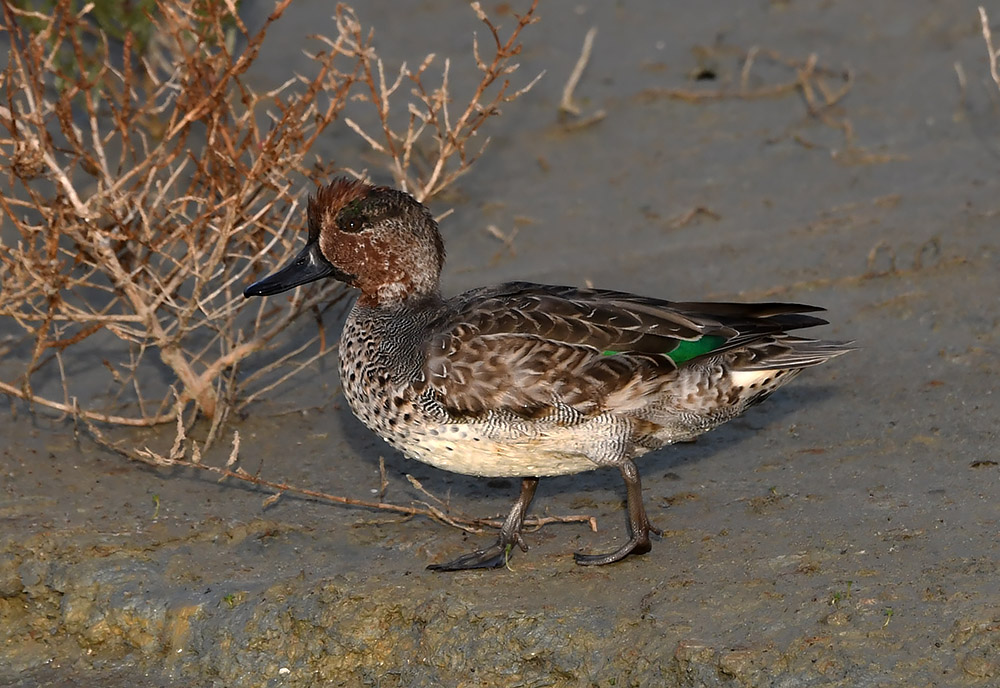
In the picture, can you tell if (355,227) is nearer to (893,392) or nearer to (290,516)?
(290,516)

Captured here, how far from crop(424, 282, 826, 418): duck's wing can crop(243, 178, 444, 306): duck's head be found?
354 mm

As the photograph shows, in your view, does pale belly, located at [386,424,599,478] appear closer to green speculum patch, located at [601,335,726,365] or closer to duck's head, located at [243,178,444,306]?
green speculum patch, located at [601,335,726,365]

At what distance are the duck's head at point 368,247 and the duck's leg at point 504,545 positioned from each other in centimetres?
80

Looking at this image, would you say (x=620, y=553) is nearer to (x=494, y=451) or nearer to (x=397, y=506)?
(x=494, y=451)

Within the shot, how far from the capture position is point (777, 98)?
26.8ft

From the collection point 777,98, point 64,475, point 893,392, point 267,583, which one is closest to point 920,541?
point 893,392

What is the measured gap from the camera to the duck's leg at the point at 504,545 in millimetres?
4574

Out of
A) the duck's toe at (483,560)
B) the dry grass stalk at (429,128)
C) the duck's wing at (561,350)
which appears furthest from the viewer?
the dry grass stalk at (429,128)

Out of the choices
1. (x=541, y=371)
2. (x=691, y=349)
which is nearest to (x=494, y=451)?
(x=541, y=371)

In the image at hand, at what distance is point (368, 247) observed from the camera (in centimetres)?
495

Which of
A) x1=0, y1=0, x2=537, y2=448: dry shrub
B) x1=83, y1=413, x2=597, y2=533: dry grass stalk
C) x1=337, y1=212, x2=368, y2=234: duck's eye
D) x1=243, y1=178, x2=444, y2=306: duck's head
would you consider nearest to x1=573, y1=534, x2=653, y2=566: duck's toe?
x1=83, y1=413, x2=597, y2=533: dry grass stalk

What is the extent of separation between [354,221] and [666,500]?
1.48 metres

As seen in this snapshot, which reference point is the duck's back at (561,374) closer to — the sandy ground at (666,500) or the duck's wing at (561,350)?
the duck's wing at (561,350)

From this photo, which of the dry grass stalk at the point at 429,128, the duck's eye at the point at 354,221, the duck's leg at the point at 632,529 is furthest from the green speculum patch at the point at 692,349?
the dry grass stalk at the point at 429,128
